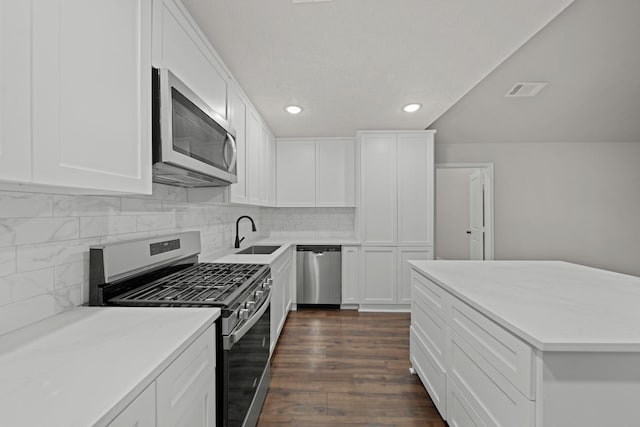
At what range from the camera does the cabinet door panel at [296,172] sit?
430cm

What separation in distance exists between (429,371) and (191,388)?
5.11 feet

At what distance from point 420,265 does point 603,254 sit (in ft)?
14.1

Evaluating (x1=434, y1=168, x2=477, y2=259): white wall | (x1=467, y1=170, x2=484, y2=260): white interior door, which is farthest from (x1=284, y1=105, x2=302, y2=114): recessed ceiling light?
(x1=434, y1=168, x2=477, y2=259): white wall

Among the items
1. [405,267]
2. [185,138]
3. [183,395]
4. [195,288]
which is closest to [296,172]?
[405,267]

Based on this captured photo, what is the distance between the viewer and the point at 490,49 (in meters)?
1.96

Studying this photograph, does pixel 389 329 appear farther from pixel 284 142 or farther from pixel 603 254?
pixel 603 254

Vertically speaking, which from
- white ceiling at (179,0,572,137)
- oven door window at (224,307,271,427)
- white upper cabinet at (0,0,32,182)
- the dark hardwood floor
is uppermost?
white ceiling at (179,0,572,137)

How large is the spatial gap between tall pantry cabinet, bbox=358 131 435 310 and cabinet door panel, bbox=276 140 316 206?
76 cm

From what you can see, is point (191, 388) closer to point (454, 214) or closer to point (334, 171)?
point (334, 171)

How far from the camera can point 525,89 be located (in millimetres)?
3416

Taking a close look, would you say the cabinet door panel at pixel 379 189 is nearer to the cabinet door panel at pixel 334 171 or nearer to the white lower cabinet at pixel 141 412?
the cabinet door panel at pixel 334 171

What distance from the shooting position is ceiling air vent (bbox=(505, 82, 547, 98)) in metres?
3.32

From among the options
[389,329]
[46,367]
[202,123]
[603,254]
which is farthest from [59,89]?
[603,254]

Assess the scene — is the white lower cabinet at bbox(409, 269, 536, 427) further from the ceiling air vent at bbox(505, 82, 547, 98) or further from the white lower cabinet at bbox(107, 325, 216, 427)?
the ceiling air vent at bbox(505, 82, 547, 98)
